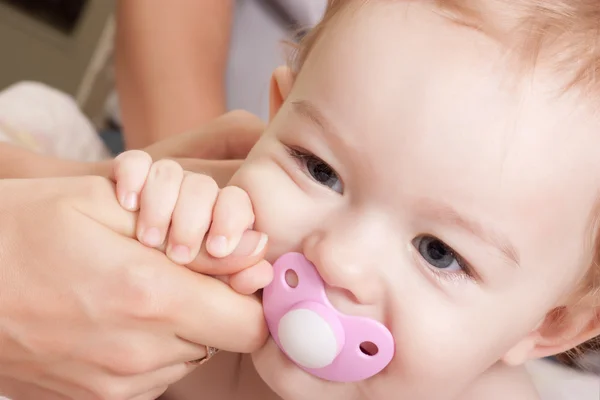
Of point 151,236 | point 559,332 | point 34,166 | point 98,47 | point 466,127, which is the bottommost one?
point 98,47

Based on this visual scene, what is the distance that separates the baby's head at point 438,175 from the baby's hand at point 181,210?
0.05 meters

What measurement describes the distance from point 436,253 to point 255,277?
0.62 ft

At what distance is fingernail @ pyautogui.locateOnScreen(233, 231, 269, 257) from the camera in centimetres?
69

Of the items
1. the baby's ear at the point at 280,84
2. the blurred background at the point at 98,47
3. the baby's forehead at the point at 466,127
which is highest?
the baby's forehead at the point at 466,127

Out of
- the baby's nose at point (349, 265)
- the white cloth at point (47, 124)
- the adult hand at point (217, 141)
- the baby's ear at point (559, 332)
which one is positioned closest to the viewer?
the baby's nose at point (349, 265)

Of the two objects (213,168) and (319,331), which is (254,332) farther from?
(213,168)

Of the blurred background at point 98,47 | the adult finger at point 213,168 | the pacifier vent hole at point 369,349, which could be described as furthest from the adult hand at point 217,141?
the pacifier vent hole at point 369,349

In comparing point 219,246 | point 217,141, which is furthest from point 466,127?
point 217,141

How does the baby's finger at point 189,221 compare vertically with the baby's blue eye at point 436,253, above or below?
below

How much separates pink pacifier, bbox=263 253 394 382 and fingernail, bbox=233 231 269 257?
0.10 ft

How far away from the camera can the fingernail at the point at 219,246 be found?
683mm

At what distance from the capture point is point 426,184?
67 cm

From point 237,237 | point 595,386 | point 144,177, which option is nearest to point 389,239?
point 237,237

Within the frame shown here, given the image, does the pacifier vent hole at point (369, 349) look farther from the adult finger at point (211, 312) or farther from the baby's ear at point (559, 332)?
the baby's ear at point (559, 332)
